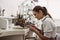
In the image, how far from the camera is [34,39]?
2.52m

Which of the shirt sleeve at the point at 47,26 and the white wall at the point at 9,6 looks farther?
the white wall at the point at 9,6

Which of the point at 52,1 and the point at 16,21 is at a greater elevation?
the point at 52,1

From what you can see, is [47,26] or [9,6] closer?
[47,26]

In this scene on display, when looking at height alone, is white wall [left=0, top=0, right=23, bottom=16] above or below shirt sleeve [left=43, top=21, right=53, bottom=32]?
above

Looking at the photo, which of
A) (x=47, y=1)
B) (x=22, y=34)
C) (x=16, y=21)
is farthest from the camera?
(x=47, y=1)

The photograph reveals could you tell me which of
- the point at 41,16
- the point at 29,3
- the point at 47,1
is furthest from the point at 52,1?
the point at 41,16

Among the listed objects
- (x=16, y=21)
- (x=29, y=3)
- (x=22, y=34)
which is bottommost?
(x=22, y=34)

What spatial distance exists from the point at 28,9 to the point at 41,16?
116 centimetres

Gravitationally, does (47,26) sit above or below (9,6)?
below

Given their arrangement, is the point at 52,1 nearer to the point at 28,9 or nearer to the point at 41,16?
the point at 28,9

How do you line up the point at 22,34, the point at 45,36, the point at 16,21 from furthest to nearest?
the point at 16,21
the point at 45,36
the point at 22,34

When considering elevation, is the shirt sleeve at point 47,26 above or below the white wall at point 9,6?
below

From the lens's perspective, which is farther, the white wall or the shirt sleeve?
the white wall

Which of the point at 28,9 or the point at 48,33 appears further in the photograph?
the point at 28,9
